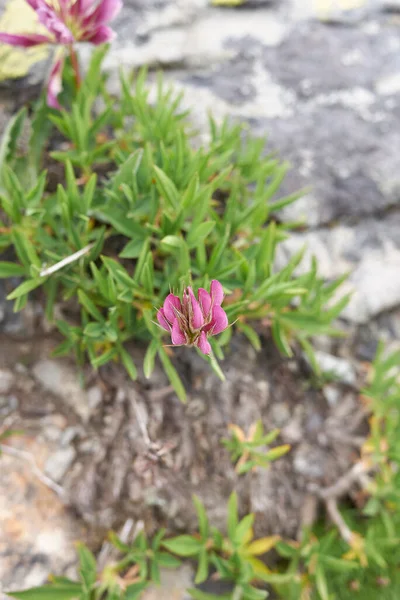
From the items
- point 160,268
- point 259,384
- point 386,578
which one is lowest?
point 386,578

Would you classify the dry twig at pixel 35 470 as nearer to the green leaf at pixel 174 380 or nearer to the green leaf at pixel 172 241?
the green leaf at pixel 174 380

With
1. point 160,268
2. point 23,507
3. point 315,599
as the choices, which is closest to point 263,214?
point 160,268

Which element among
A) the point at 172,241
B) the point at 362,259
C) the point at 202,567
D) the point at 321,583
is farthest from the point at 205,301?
the point at 362,259

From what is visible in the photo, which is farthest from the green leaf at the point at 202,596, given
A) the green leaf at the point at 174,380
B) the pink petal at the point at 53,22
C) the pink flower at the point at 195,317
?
the pink petal at the point at 53,22

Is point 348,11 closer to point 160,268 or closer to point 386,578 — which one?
point 160,268

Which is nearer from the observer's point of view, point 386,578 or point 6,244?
point 6,244

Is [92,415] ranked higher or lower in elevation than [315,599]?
higher

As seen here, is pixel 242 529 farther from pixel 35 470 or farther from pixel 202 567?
pixel 35 470
